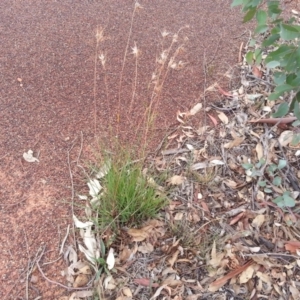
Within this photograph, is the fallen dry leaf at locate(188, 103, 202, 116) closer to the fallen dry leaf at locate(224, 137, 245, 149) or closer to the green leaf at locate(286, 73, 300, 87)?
the fallen dry leaf at locate(224, 137, 245, 149)

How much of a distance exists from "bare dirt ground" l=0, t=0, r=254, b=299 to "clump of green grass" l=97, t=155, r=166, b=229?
20 cm

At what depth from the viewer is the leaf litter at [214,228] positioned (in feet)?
5.64

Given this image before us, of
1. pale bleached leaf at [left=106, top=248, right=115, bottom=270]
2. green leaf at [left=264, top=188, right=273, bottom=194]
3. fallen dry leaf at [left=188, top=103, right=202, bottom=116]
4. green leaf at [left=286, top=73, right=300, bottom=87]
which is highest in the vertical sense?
green leaf at [left=286, top=73, right=300, bottom=87]

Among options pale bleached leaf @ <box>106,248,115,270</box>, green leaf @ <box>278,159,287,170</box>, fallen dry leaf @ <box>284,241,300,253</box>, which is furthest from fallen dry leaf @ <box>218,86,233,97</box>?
pale bleached leaf @ <box>106,248,115,270</box>

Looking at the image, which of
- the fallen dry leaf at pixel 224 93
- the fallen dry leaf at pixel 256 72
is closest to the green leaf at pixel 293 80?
the fallen dry leaf at pixel 224 93

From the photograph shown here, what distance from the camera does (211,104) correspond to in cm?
239

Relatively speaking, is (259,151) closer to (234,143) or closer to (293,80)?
(234,143)

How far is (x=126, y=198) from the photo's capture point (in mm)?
1759

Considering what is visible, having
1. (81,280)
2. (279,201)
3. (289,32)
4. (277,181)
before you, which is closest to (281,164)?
(277,181)

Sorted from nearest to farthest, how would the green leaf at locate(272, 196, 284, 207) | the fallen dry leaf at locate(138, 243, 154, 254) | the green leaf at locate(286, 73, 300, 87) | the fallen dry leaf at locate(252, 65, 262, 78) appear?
the green leaf at locate(286, 73, 300, 87) → the fallen dry leaf at locate(138, 243, 154, 254) → the green leaf at locate(272, 196, 284, 207) → the fallen dry leaf at locate(252, 65, 262, 78)

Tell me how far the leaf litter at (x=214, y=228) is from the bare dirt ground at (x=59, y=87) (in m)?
0.16

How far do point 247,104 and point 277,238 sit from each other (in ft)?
2.74

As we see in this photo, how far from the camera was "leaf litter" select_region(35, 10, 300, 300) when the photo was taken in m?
1.72

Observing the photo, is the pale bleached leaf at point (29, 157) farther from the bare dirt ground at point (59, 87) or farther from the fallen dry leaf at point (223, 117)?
the fallen dry leaf at point (223, 117)
